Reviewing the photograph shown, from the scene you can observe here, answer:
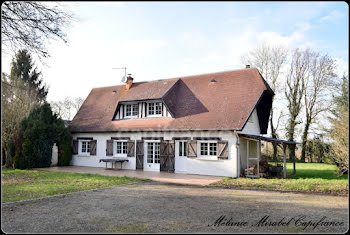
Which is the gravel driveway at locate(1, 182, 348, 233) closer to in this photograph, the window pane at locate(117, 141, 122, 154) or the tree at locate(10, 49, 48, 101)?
the window pane at locate(117, 141, 122, 154)

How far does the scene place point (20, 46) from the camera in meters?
8.95

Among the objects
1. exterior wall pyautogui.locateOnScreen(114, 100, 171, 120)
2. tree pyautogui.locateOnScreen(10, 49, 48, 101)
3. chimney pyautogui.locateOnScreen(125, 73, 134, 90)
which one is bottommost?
exterior wall pyautogui.locateOnScreen(114, 100, 171, 120)

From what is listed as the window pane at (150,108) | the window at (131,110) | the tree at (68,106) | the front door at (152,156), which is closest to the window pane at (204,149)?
the front door at (152,156)

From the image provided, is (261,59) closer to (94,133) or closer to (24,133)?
(94,133)

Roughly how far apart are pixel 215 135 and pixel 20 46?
10.1 m

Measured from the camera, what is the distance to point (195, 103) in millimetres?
17719

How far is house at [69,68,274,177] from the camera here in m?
15.1

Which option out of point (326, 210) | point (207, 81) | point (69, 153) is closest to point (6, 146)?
point (69, 153)

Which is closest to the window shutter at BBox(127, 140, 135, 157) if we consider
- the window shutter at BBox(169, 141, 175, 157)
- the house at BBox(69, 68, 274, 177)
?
the house at BBox(69, 68, 274, 177)

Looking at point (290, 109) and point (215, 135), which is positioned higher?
point (290, 109)

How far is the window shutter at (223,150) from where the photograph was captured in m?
14.7

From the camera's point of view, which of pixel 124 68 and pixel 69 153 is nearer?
pixel 69 153

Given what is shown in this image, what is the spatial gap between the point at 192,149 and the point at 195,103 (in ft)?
11.1

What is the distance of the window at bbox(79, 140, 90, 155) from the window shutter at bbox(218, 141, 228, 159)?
1043cm
